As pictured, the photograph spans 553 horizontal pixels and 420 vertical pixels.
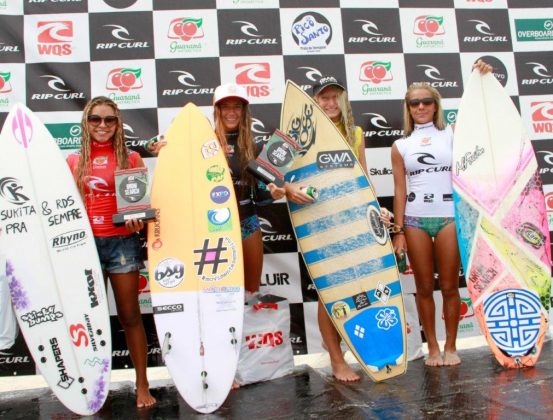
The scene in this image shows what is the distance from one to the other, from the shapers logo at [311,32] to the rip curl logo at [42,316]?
246 centimetres

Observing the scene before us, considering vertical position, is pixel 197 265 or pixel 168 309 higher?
pixel 197 265

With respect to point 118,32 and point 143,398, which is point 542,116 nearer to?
point 118,32

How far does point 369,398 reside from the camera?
2.55 m

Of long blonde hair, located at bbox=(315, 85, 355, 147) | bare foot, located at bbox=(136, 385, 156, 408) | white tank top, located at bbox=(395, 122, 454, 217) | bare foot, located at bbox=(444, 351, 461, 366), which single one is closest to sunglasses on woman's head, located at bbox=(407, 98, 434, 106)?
white tank top, located at bbox=(395, 122, 454, 217)

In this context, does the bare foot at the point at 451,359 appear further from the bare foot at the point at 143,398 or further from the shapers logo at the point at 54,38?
the shapers logo at the point at 54,38

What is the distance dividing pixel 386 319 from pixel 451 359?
1.73 ft

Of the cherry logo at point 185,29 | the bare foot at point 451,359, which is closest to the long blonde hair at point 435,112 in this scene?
the bare foot at point 451,359

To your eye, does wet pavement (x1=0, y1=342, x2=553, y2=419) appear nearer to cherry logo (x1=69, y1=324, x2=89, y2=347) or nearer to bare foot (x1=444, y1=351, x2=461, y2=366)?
bare foot (x1=444, y1=351, x2=461, y2=366)

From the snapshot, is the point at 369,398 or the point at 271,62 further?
the point at 271,62

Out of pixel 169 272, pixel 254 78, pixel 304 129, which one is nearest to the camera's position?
pixel 169 272

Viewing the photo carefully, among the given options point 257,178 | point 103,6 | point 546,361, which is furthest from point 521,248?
point 103,6

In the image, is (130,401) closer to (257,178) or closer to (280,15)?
(257,178)

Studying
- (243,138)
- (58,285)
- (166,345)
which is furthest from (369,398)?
(58,285)

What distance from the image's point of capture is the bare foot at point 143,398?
2.71m
